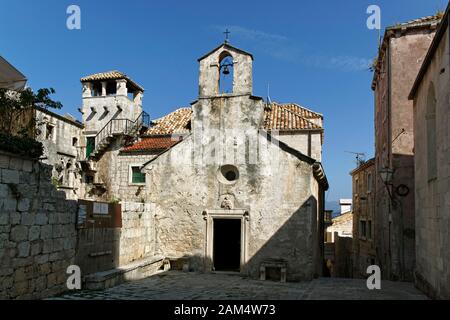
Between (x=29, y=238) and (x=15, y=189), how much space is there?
108 cm

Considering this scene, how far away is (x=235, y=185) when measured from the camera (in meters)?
13.8

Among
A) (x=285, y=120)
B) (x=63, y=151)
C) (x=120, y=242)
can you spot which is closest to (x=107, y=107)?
(x=63, y=151)

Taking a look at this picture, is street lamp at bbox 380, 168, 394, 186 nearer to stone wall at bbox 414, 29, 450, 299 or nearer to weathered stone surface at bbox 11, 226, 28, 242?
stone wall at bbox 414, 29, 450, 299

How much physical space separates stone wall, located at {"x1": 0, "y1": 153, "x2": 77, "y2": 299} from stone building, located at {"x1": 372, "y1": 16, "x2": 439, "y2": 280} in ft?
35.9

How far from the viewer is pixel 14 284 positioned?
7.63 metres

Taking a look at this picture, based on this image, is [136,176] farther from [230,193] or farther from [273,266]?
[273,266]

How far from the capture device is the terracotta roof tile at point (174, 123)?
80.9ft

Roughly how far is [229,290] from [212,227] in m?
3.41

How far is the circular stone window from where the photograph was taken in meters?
13.9

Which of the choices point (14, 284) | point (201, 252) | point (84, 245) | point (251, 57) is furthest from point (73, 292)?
point (251, 57)
